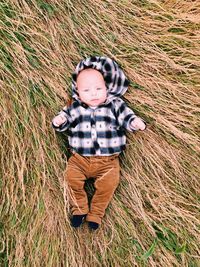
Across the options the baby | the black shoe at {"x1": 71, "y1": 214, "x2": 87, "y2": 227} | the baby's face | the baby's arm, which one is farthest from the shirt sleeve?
the black shoe at {"x1": 71, "y1": 214, "x2": 87, "y2": 227}

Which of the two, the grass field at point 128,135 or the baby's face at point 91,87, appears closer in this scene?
the baby's face at point 91,87

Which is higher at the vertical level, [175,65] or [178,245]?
[175,65]

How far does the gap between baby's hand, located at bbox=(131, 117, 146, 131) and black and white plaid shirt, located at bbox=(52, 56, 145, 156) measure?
2cm

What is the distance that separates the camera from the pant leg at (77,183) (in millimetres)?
2096

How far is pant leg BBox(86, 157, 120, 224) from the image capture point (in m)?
2.09

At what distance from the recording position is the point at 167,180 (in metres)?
2.21

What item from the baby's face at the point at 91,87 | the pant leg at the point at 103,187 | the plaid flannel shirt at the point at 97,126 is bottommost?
the pant leg at the point at 103,187

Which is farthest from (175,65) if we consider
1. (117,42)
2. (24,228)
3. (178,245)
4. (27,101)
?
(24,228)

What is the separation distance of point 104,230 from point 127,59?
871 millimetres

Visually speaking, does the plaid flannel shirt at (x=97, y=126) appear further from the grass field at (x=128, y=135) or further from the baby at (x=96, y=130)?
the grass field at (x=128, y=135)

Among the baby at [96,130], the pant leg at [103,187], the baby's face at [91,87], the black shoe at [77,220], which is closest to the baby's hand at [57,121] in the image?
the baby at [96,130]

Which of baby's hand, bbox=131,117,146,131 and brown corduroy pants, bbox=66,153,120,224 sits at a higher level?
baby's hand, bbox=131,117,146,131

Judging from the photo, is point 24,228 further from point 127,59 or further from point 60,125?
point 127,59

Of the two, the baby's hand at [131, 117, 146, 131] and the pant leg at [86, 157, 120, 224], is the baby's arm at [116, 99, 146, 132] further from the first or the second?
the pant leg at [86, 157, 120, 224]
